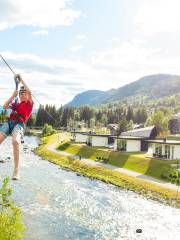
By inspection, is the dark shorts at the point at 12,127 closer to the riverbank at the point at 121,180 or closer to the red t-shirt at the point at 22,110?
the red t-shirt at the point at 22,110

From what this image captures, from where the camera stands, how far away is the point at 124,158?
91.2 m

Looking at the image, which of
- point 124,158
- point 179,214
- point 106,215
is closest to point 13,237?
point 106,215

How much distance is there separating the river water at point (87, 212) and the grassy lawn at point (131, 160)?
38.9 ft

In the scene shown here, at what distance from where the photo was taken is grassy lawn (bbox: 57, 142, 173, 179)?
247ft

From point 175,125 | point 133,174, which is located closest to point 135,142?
point 133,174

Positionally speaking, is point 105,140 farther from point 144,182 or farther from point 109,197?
point 109,197

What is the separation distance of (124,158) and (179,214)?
41332mm

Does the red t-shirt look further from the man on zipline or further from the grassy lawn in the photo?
the grassy lawn

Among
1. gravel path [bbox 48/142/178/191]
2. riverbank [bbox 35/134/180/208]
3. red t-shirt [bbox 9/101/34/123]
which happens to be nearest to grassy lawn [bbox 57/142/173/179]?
gravel path [bbox 48/142/178/191]

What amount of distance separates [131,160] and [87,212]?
4034cm

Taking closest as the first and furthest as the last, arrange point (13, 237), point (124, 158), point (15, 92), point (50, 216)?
point (15, 92), point (13, 237), point (50, 216), point (124, 158)

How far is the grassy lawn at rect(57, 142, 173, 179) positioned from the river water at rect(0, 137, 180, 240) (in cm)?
1186

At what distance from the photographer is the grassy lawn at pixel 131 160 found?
7519 centimetres

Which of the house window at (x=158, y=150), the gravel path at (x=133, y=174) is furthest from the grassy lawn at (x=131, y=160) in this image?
the house window at (x=158, y=150)
